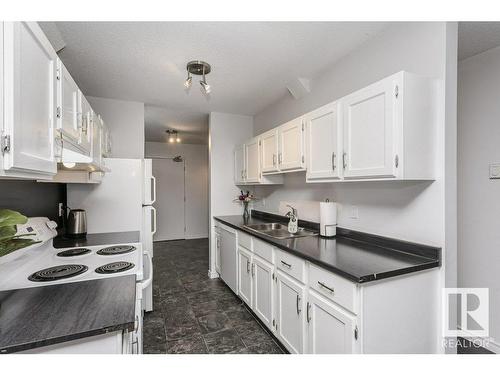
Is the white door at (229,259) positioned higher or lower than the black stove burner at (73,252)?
lower

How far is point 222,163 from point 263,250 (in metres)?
1.89

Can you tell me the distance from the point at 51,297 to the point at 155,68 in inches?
79.8

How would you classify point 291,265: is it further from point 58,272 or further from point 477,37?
point 477,37

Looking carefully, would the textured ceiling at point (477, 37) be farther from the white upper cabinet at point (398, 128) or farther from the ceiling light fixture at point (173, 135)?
the ceiling light fixture at point (173, 135)

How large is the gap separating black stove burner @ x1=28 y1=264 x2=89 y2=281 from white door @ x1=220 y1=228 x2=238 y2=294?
5.34ft

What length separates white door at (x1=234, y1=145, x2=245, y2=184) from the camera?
3.48 meters

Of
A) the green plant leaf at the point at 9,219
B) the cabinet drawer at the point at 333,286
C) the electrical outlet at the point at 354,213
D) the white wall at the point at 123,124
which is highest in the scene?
the white wall at the point at 123,124

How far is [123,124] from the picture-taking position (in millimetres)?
3166

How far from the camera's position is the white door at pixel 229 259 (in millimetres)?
2844

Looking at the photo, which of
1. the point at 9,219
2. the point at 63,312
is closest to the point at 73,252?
the point at 63,312

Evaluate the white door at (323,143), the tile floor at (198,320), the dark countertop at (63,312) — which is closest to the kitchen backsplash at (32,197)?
the dark countertop at (63,312)

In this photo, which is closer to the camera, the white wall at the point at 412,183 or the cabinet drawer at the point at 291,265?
the white wall at the point at 412,183

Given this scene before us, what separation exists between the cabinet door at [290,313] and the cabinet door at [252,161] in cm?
148
